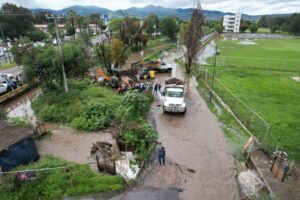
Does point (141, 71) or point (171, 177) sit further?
point (141, 71)

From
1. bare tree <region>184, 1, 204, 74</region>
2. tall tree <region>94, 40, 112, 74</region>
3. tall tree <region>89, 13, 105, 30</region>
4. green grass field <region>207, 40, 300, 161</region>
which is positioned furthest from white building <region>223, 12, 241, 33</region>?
tall tree <region>94, 40, 112, 74</region>

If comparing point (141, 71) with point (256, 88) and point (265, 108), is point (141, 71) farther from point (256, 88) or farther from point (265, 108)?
point (265, 108)

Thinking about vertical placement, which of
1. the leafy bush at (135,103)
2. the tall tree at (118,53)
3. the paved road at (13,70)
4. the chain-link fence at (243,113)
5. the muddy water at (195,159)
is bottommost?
the paved road at (13,70)

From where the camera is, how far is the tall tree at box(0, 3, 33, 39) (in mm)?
56031

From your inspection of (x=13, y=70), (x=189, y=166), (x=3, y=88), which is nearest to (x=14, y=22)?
(x=13, y=70)

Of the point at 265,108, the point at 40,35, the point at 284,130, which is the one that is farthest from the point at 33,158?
the point at 40,35

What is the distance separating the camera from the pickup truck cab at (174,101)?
1808 centimetres

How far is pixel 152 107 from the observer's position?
65.4ft

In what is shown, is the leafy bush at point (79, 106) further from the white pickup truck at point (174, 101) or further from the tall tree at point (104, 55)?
the tall tree at point (104, 55)

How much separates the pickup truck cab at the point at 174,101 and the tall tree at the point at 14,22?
52581mm

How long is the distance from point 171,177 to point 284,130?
9052mm

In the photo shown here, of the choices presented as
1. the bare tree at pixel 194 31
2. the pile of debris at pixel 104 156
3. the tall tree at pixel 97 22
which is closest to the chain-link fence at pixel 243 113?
the bare tree at pixel 194 31

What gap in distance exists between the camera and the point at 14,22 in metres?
57.1

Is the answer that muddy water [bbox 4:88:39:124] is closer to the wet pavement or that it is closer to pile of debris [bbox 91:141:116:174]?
pile of debris [bbox 91:141:116:174]
